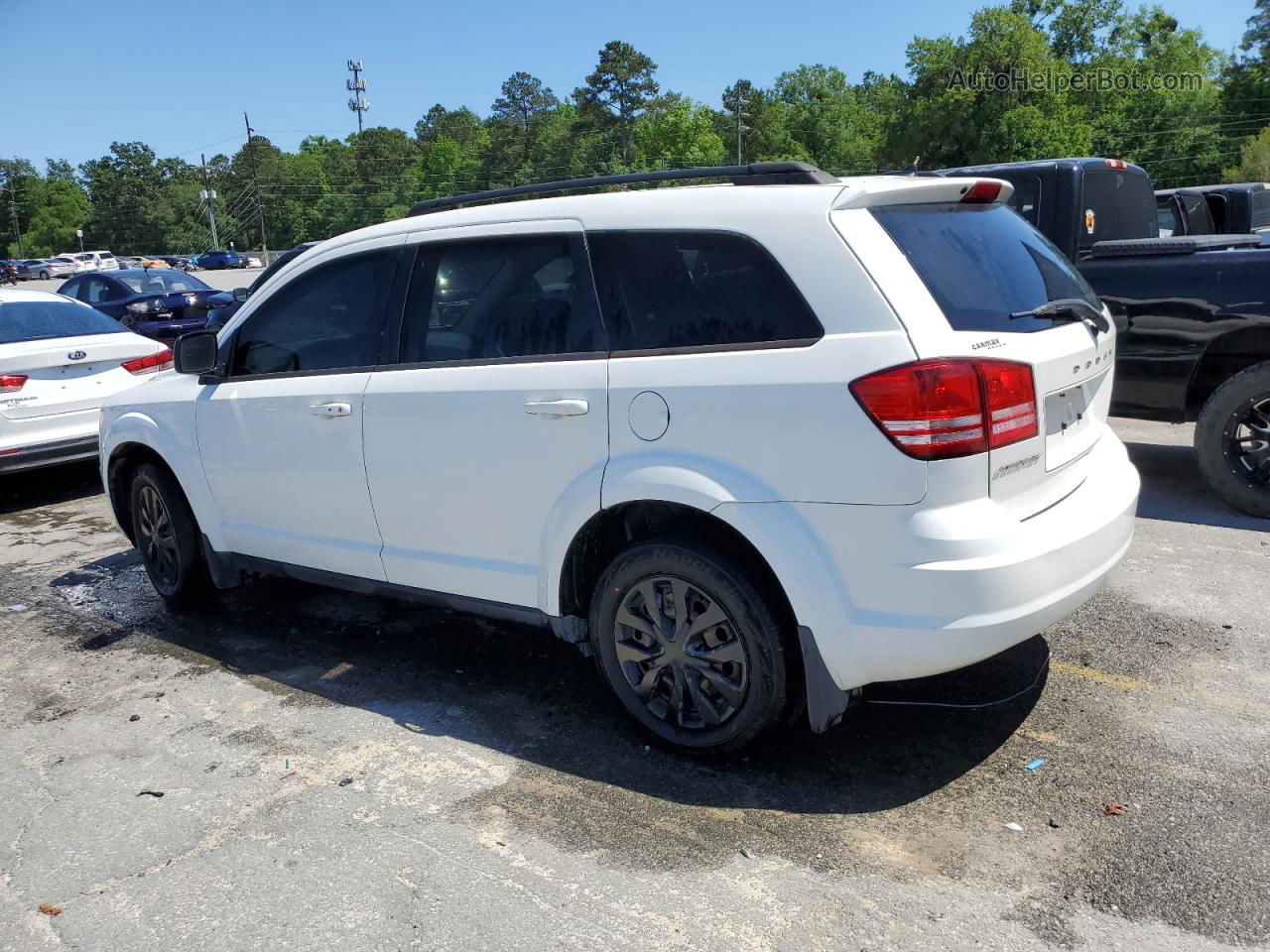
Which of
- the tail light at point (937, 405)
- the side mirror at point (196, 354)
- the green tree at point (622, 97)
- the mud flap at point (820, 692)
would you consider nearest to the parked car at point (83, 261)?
the green tree at point (622, 97)

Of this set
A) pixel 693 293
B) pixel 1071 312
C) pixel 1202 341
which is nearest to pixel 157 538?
pixel 693 293

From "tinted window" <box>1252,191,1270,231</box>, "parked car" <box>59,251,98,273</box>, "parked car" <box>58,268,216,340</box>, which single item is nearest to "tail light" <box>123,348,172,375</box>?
"parked car" <box>58,268,216,340</box>

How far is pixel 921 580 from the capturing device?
2.88 m

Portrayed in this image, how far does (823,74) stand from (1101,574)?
404 ft

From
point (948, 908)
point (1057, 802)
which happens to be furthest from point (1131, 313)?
point (948, 908)

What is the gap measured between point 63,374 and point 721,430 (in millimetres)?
6902

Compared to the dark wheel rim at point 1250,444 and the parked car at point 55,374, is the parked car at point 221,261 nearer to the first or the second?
the parked car at point 55,374

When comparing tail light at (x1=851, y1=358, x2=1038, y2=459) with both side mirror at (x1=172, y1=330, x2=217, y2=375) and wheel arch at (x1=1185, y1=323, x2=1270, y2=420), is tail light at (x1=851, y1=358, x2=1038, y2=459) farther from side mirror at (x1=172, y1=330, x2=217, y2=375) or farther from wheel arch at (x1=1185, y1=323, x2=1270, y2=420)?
wheel arch at (x1=1185, y1=323, x2=1270, y2=420)

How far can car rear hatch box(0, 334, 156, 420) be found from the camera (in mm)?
7805

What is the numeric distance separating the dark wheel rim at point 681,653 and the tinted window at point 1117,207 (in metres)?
4.65

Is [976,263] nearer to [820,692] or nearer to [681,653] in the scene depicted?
[820,692]

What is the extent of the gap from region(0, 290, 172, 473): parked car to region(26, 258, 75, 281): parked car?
7655 cm

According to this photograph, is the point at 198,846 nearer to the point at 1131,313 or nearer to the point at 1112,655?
the point at 1112,655

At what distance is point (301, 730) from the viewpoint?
3955 mm
